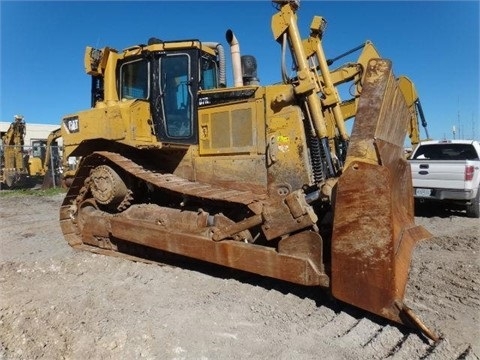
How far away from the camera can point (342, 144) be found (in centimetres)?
546

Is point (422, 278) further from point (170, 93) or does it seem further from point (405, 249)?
point (170, 93)

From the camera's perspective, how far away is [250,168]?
4.67m

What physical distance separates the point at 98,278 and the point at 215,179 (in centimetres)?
184

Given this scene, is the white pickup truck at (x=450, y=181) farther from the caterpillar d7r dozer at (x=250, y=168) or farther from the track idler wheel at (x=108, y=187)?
the track idler wheel at (x=108, y=187)

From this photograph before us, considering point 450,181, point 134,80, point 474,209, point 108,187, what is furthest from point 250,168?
point 474,209

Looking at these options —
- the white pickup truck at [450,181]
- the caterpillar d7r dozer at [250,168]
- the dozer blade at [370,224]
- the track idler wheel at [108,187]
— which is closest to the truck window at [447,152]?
the white pickup truck at [450,181]

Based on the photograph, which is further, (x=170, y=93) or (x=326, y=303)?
(x=170, y=93)

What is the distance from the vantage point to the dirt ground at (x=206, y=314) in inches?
120

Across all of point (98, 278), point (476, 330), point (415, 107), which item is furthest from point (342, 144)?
point (415, 107)

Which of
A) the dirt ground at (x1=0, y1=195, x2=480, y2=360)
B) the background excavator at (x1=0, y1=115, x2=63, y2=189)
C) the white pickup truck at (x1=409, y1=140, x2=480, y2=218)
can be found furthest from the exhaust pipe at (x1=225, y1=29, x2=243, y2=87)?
the background excavator at (x1=0, y1=115, x2=63, y2=189)

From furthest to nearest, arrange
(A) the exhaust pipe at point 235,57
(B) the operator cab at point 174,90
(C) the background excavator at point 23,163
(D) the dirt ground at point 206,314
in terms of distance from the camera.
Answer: (C) the background excavator at point 23,163
(A) the exhaust pipe at point 235,57
(B) the operator cab at point 174,90
(D) the dirt ground at point 206,314

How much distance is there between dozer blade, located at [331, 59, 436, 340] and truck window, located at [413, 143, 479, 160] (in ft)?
21.6

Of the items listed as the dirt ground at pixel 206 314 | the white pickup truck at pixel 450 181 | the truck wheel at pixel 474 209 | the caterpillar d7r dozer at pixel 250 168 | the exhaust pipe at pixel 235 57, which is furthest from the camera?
the truck wheel at pixel 474 209

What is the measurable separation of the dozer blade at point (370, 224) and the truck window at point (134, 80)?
9.87ft
